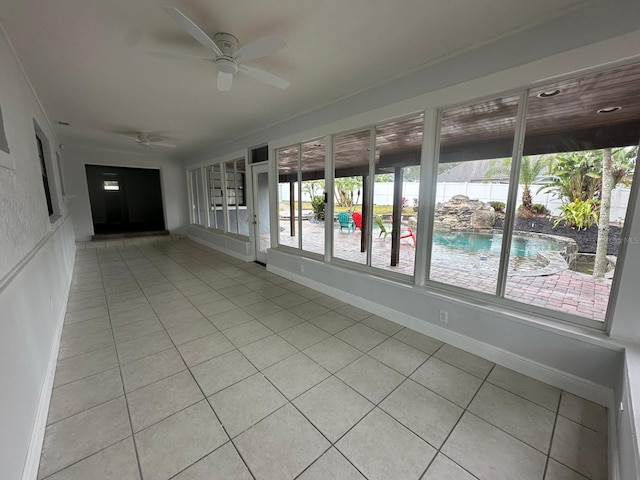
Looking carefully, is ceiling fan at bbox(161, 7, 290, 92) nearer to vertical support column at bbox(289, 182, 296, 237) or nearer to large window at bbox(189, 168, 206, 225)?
vertical support column at bbox(289, 182, 296, 237)

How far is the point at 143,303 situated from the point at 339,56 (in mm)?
3898

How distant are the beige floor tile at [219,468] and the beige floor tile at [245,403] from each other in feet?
0.44

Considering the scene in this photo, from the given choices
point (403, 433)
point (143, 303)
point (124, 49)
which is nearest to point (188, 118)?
point (124, 49)

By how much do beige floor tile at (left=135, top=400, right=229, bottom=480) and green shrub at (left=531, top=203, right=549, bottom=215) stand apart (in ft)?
9.72

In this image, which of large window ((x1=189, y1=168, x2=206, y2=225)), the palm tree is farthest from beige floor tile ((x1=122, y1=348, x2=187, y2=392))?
large window ((x1=189, y1=168, x2=206, y2=225))

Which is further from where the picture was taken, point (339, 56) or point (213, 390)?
point (339, 56)

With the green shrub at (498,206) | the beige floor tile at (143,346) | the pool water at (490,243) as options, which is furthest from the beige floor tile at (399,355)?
the beige floor tile at (143,346)

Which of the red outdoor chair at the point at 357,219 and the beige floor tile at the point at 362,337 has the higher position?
the red outdoor chair at the point at 357,219

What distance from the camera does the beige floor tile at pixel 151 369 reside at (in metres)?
2.05

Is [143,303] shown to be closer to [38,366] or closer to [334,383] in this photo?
[38,366]

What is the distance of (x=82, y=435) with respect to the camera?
1576 mm

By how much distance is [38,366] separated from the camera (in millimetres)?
1790

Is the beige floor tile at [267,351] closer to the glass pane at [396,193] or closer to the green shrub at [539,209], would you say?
the glass pane at [396,193]

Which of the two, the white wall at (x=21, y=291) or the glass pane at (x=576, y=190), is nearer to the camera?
the white wall at (x=21, y=291)
